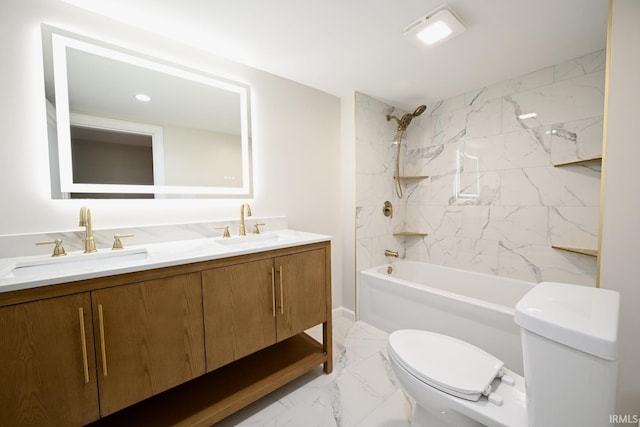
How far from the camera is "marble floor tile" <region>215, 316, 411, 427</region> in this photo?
4.06 ft

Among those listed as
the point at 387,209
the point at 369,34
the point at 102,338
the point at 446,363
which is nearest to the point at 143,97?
the point at 102,338

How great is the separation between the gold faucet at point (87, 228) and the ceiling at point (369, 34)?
1053 millimetres

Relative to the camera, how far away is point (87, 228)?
1167mm

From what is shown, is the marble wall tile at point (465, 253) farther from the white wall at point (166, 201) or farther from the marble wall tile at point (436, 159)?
the white wall at point (166, 201)

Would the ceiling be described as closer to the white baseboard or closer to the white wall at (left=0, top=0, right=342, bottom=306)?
the white wall at (left=0, top=0, right=342, bottom=306)

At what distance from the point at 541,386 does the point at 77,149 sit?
84.7 inches

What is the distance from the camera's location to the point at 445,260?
8.19 feet

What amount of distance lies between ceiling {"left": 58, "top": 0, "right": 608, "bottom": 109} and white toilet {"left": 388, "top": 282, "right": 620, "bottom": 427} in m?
1.45

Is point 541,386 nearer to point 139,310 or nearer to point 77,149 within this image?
point 139,310

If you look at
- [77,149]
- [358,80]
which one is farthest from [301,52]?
[77,149]

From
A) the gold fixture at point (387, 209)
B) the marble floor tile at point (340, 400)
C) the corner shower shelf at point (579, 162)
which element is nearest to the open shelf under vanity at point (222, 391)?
the marble floor tile at point (340, 400)

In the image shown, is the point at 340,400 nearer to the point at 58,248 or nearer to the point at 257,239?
the point at 257,239

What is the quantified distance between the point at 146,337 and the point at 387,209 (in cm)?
220

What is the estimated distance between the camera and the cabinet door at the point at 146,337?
0.88m
